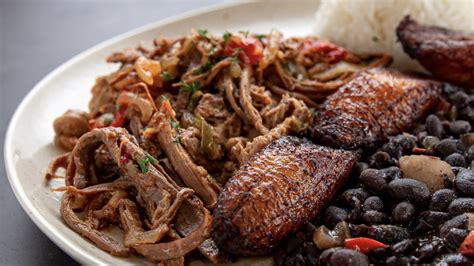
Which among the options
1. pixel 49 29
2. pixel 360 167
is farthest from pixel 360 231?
pixel 49 29

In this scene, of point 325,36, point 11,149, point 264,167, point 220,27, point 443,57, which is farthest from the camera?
point 220,27

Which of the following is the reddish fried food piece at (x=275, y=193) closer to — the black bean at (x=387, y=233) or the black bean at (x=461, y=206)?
the black bean at (x=387, y=233)

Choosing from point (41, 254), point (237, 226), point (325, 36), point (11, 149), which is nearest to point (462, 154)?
point (237, 226)

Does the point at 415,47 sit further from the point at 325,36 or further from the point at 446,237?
the point at 446,237

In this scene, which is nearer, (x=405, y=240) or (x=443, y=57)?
(x=405, y=240)

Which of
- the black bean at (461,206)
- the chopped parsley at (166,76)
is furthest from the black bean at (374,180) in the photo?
the chopped parsley at (166,76)

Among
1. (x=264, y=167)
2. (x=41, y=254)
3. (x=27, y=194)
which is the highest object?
(x=264, y=167)

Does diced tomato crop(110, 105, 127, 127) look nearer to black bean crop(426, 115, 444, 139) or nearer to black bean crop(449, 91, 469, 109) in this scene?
black bean crop(426, 115, 444, 139)
